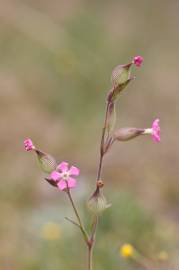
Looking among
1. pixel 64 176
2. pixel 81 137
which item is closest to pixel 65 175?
pixel 64 176

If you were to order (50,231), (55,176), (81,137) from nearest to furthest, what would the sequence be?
(55,176) → (50,231) → (81,137)

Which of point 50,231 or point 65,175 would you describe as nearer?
point 65,175

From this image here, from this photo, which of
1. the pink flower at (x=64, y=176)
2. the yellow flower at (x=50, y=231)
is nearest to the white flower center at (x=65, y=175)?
the pink flower at (x=64, y=176)

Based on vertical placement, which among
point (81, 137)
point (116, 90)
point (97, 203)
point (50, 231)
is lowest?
point (97, 203)

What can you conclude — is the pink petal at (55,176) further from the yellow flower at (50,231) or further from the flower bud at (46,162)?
the yellow flower at (50,231)

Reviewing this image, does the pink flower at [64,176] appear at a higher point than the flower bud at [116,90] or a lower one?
lower

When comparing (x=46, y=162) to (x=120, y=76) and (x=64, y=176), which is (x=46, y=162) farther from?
(x=120, y=76)

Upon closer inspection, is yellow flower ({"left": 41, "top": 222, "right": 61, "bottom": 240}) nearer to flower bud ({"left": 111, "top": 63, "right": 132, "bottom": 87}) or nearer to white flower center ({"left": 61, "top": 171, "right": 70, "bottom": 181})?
white flower center ({"left": 61, "top": 171, "right": 70, "bottom": 181})
